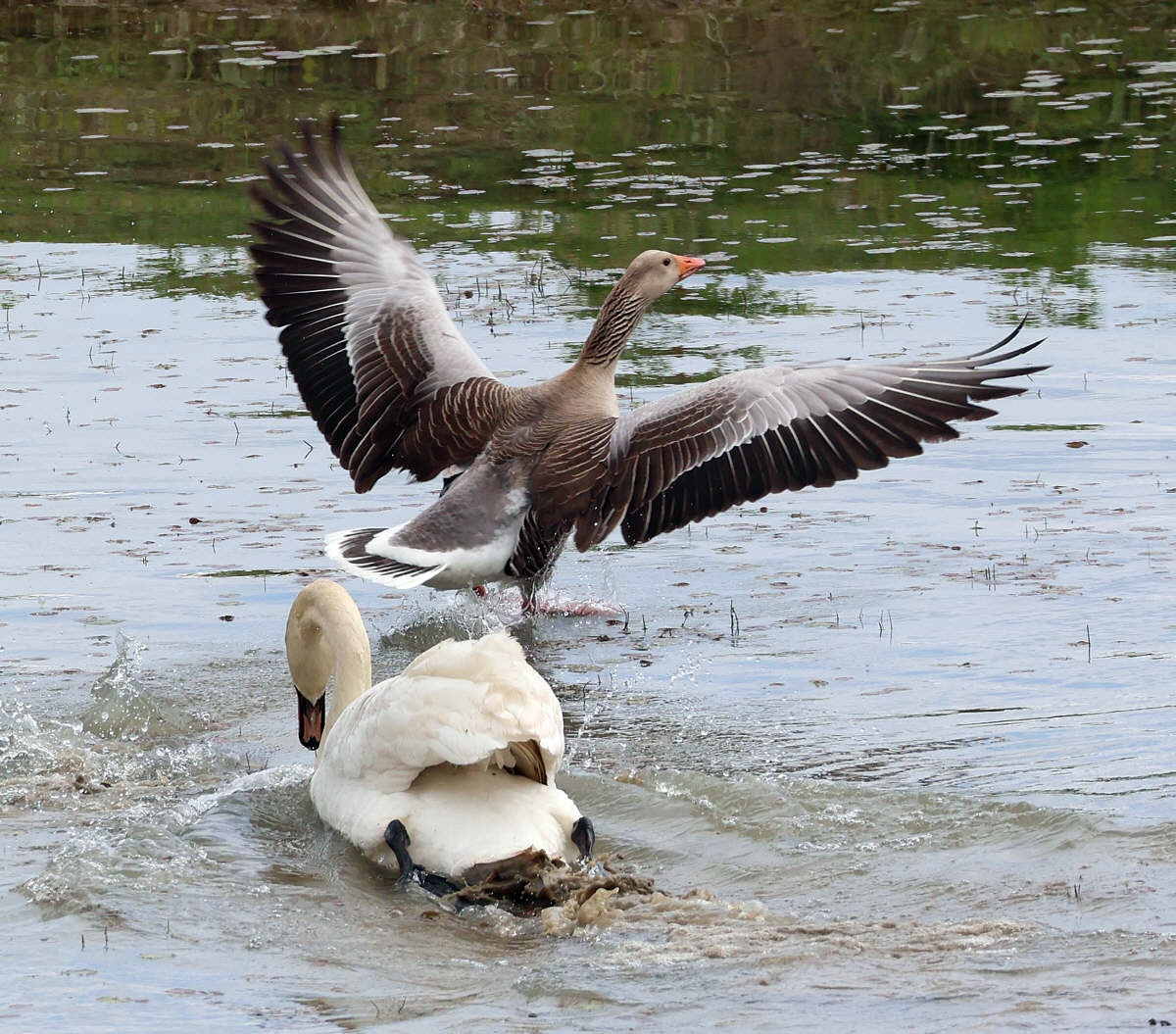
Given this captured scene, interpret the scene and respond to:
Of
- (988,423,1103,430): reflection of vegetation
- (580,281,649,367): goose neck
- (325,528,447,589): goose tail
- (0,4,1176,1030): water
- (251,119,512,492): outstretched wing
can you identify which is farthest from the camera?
(988,423,1103,430): reflection of vegetation

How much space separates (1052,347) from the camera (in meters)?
13.2

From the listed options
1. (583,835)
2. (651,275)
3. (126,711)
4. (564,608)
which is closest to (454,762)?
(583,835)

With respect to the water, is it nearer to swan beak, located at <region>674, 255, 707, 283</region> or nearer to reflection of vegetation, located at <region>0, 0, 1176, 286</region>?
reflection of vegetation, located at <region>0, 0, 1176, 286</region>

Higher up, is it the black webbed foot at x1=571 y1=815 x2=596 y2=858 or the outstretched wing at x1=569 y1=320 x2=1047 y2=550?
the outstretched wing at x1=569 y1=320 x2=1047 y2=550

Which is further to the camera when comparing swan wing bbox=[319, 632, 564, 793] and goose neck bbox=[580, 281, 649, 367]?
goose neck bbox=[580, 281, 649, 367]

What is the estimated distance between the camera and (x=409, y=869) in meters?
5.73

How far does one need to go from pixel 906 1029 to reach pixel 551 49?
999 inches

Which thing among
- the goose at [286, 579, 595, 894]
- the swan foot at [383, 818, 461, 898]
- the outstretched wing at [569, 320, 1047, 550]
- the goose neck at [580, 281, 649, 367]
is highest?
the goose neck at [580, 281, 649, 367]

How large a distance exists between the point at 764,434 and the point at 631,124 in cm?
1538

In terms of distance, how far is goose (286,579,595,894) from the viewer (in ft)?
18.3

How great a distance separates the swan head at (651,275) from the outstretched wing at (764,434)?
3.96ft

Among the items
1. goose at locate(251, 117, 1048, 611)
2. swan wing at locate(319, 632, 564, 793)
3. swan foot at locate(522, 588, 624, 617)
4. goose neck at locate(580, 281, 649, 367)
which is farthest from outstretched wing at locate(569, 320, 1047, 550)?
swan wing at locate(319, 632, 564, 793)

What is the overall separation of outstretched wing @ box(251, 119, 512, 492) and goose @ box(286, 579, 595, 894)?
3.42 meters

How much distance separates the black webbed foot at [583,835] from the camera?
19.0 feet
